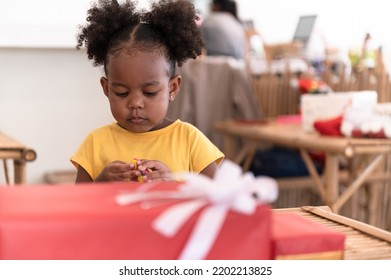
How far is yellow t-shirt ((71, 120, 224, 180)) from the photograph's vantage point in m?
1.27

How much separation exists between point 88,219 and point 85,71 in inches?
81.8

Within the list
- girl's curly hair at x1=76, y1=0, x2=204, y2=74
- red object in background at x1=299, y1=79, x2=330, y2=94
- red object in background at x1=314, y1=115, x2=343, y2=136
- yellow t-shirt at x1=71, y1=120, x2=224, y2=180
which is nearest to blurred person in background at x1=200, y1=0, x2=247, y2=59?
red object in background at x1=299, y1=79, x2=330, y2=94

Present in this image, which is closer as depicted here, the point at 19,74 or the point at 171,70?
the point at 171,70

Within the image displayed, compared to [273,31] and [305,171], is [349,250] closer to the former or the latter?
[305,171]

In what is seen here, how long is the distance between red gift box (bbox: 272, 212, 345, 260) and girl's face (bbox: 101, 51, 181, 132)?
0.54 meters

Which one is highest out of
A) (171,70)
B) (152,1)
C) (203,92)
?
(152,1)

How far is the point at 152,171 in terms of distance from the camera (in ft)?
3.76

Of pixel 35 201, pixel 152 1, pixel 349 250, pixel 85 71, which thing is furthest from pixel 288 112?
pixel 35 201

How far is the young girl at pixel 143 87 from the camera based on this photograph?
124cm

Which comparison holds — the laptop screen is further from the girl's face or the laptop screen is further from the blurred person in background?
the girl's face

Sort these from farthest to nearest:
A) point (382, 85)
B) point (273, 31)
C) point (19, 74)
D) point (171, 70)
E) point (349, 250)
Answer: point (273, 31), point (382, 85), point (19, 74), point (171, 70), point (349, 250)

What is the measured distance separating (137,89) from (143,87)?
11 mm

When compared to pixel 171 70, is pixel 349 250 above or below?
below

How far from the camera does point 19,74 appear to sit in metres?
2.60
